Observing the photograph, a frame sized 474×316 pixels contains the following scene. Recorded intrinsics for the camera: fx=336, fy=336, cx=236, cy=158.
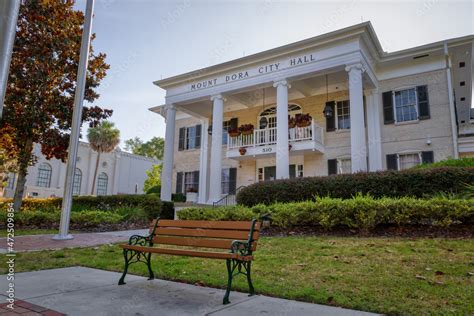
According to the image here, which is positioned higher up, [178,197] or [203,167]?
[203,167]

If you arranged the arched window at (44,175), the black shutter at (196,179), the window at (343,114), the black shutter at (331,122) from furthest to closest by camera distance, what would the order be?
the arched window at (44,175)
the black shutter at (196,179)
the black shutter at (331,122)
the window at (343,114)

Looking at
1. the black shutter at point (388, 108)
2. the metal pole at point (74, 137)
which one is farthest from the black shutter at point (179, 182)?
the metal pole at point (74, 137)

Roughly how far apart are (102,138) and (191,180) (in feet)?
63.0

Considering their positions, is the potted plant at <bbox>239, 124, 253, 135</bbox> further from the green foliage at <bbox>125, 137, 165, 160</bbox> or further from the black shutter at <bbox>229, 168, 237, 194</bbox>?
the green foliage at <bbox>125, 137, 165, 160</bbox>

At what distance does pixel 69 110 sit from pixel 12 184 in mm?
24610

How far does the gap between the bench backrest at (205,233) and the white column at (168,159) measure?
13306mm

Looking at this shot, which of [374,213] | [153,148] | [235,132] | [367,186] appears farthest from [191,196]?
[153,148]

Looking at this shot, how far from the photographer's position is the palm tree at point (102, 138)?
36500mm

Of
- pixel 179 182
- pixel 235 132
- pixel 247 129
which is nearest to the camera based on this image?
pixel 247 129

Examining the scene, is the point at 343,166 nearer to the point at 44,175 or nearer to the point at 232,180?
the point at 232,180

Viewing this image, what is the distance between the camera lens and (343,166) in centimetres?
1670

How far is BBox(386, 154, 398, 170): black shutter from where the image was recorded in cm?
1538

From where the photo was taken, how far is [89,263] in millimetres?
5918

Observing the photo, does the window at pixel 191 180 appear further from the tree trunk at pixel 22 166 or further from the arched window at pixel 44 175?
the arched window at pixel 44 175
